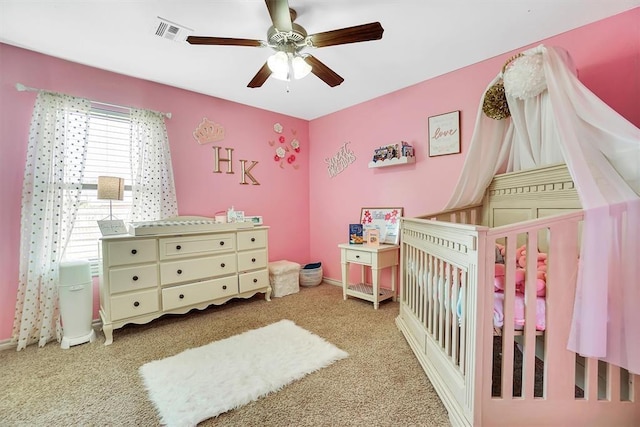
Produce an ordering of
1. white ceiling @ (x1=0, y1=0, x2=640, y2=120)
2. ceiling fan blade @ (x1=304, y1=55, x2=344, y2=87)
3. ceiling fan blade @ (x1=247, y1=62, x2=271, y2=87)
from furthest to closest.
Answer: ceiling fan blade @ (x1=247, y1=62, x2=271, y2=87)
ceiling fan blade @ (x1=304, y1=55, x2=344, y2=87)
white ceiling @ (x1=0, y1=0, x2=640, y2=120)

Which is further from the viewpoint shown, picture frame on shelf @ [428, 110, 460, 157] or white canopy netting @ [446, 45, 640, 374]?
picture frame on shelf @ [428, 110, 460, 157]

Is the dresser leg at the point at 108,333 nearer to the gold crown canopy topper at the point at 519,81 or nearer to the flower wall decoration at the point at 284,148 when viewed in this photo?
the flower wall decoration at the point at 284,148

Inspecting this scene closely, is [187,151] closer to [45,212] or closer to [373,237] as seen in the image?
[45,212]

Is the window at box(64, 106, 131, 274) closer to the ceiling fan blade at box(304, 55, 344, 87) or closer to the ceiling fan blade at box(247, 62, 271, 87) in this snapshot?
the ceiling fan blade at box(247, 62, 271, 87)

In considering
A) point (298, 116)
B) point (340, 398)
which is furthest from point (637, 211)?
point (298, 116)

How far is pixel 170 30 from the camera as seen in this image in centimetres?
200

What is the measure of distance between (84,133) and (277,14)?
2.13 meters

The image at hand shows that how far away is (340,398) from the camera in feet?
5.15

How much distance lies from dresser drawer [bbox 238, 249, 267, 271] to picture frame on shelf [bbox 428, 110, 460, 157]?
2179 mm

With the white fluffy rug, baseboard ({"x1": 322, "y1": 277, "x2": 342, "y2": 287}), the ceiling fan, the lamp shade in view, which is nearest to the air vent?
the ceiling fan

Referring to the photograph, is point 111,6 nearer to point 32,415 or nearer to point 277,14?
point 277,14

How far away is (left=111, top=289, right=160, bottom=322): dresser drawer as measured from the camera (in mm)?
2295

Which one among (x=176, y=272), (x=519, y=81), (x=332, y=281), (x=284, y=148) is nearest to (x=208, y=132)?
(x=284, y=148)

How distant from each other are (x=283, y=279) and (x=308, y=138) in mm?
2164
